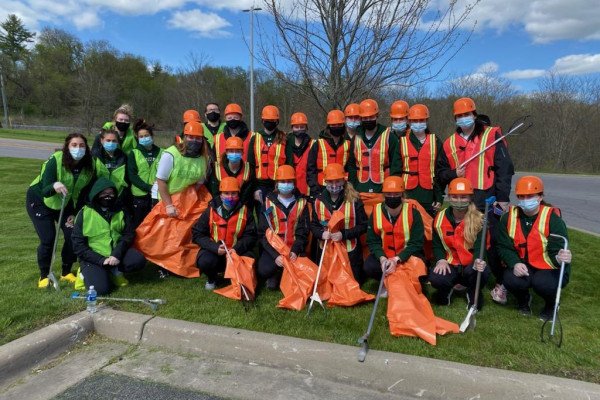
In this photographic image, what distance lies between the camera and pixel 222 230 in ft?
17.0

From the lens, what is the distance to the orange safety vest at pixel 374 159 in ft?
17.7

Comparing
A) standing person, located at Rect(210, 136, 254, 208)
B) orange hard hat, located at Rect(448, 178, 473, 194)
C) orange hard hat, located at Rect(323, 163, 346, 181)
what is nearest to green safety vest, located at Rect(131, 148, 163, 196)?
standing person, located at Rect(210, 136, 254, 208)

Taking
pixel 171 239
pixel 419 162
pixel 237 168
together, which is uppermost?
pixel 419 162

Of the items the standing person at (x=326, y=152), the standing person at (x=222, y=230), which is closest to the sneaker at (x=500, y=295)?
the standing person at (x=326, y=152)

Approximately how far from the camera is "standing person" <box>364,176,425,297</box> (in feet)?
15.4

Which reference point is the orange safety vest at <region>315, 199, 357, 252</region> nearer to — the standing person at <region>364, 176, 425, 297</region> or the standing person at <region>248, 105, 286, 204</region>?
the standing person at <region>364, 176, 425, 297</region>

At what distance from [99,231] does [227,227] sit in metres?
1.48

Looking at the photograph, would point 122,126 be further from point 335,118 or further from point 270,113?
point 335,118

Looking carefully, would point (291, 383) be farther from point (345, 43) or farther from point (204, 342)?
point (345, 43)

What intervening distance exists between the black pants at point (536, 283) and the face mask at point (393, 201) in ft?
4.36

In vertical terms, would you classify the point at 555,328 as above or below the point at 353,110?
below

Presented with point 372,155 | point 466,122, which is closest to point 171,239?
point 372,155

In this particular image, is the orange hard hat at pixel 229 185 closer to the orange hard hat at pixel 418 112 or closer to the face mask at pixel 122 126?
the face mask at pixel 122 126

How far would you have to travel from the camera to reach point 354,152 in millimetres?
5539
